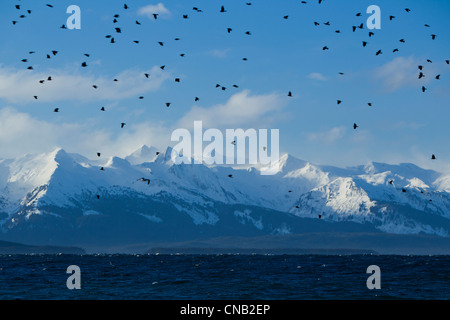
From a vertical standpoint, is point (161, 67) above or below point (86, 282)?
above

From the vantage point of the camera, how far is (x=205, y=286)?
117000mm

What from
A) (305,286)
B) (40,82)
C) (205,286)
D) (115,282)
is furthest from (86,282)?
(40,82)

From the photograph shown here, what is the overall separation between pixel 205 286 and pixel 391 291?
26.9m

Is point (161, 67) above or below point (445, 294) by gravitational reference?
above

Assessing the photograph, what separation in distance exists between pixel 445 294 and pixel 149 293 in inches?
1500
